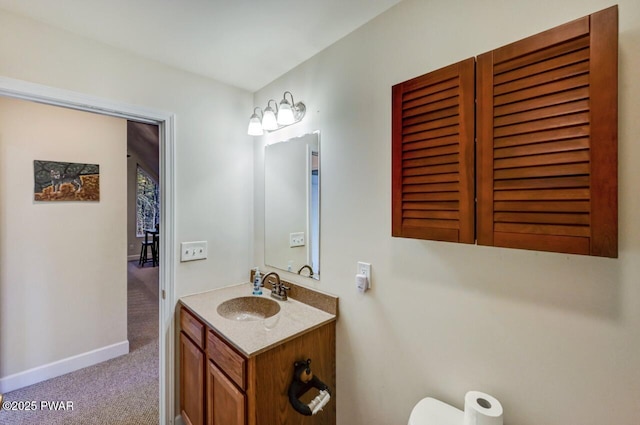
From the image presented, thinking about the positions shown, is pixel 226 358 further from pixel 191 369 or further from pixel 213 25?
pixel 213 25

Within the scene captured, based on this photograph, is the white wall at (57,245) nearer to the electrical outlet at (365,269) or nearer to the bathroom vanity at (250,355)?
the bathroom vanity at (250,355)

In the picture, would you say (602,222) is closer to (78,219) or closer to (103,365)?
(78,219)

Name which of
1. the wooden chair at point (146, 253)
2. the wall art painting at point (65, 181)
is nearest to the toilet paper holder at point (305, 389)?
the wall art painting at point (65, 181)

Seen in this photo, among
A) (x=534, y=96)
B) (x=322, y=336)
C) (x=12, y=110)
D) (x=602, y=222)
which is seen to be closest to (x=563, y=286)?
(x=602, y=222)

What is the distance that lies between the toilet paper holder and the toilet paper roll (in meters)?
0.58

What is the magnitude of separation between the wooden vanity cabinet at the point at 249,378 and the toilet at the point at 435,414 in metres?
0.56

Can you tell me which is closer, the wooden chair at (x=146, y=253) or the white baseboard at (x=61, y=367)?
the white baseboard at (x=61, y=367)

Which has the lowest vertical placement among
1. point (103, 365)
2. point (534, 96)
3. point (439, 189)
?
point (103, 365)

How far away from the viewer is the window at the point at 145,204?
687cm

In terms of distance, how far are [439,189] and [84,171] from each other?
119 inches

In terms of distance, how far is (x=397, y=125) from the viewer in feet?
3.56

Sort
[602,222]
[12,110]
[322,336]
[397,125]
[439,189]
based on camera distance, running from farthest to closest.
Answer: [12,110], [322,336], [397,125], [439,189], [602,222]

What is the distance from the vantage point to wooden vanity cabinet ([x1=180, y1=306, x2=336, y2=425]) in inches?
46.6

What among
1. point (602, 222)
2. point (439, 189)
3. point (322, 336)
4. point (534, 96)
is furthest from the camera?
point (322, 336)
